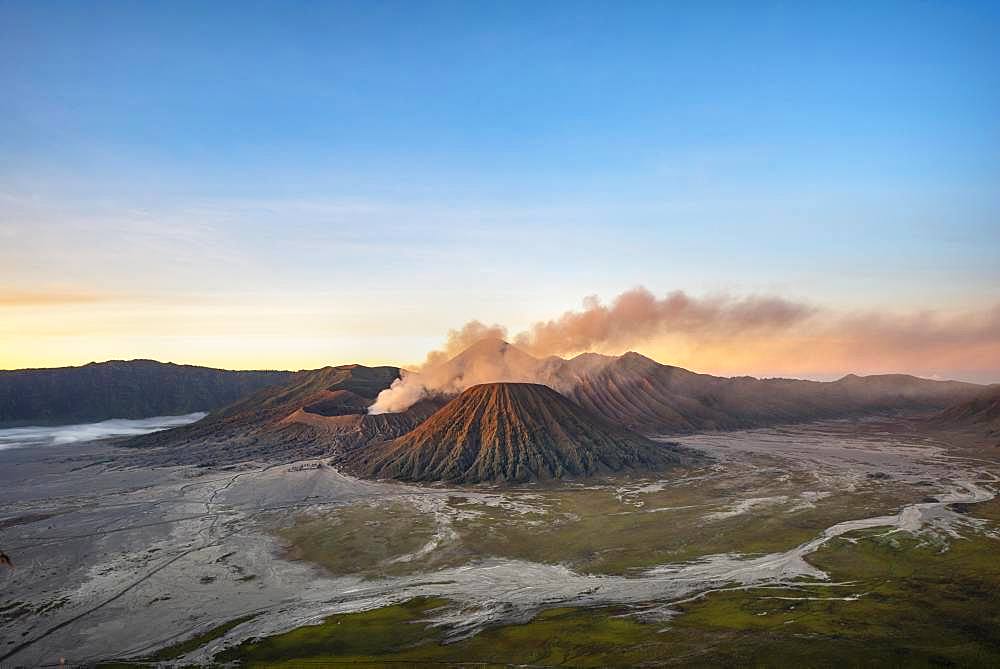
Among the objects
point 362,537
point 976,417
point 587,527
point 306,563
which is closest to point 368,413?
point 362,537

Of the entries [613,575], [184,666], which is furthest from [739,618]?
[184,666]

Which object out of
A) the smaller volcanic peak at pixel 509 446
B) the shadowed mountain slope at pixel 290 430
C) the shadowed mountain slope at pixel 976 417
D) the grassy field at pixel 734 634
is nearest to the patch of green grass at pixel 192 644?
the grassy field at pixel 734 634

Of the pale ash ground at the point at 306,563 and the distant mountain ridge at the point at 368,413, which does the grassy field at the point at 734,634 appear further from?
the distant mountain ridge at the point at 368,413

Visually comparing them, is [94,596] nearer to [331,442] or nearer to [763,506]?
[763,506]

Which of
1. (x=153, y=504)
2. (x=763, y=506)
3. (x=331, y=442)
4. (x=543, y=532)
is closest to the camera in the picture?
(x=543, y=532)

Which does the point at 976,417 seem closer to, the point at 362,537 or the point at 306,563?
the point at 362,537

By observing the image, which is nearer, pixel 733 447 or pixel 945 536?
pixel 945 536
